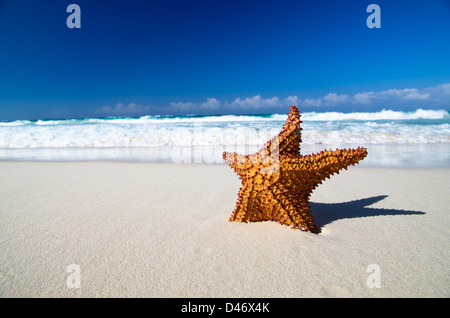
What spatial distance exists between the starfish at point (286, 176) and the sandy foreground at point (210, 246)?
0.17 m

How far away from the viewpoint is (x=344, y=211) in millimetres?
3154

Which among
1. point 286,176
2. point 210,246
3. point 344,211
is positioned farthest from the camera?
point 344,211

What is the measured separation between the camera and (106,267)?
1.98 m

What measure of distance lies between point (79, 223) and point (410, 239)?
305 cm

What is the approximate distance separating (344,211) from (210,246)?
169 centimetres

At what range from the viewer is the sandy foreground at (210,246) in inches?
69.5

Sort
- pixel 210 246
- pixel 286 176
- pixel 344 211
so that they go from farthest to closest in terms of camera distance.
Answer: pixel 344 211 < pixel 286 176 < pixel 210 246

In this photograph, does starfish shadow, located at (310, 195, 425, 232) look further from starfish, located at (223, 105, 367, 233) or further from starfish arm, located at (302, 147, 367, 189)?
starfish arm, located at (302, 147, 367, 189)

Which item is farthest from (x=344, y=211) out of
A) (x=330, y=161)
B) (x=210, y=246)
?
(x=210, y=246)

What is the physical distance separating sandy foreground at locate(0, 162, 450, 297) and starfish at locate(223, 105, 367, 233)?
0.55ft

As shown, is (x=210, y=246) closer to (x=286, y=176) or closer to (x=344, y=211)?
(x=286, y=176)

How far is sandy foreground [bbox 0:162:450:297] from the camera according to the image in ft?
5.79
